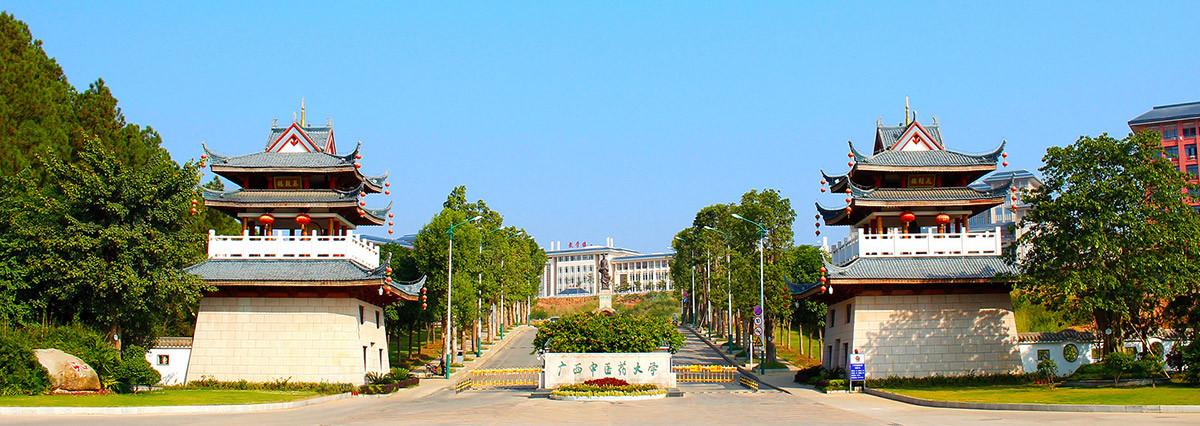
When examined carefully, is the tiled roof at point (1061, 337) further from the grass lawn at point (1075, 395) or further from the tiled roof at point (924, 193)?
the tiled roof at point (924, 193)

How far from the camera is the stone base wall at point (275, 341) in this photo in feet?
123

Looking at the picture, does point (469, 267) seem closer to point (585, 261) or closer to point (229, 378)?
point (229, 378)

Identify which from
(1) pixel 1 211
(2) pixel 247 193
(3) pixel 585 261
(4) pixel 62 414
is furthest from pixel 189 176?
(3) pixel 585 261

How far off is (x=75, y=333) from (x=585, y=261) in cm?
15843

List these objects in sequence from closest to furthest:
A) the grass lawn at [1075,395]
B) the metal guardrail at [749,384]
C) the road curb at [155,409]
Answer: the road curb at [155,409] < the grass lawn at [1075,395] < the metal guardrail at [749,384]

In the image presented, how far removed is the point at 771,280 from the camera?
55531mm

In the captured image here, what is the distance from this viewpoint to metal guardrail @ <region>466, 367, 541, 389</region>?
42656 millimetres

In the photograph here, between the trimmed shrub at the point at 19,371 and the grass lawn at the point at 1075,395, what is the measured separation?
2700 centimetres

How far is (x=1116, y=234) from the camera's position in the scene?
1231 inches

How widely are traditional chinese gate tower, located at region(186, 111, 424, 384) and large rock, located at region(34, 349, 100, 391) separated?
295 inches

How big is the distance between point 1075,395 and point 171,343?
1289 inches

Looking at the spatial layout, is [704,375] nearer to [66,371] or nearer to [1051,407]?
[1051,407]

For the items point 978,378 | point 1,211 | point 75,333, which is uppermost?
point 1,211

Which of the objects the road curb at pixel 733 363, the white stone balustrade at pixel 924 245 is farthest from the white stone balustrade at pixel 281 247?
the white stone balustrade at pixel 924 245
